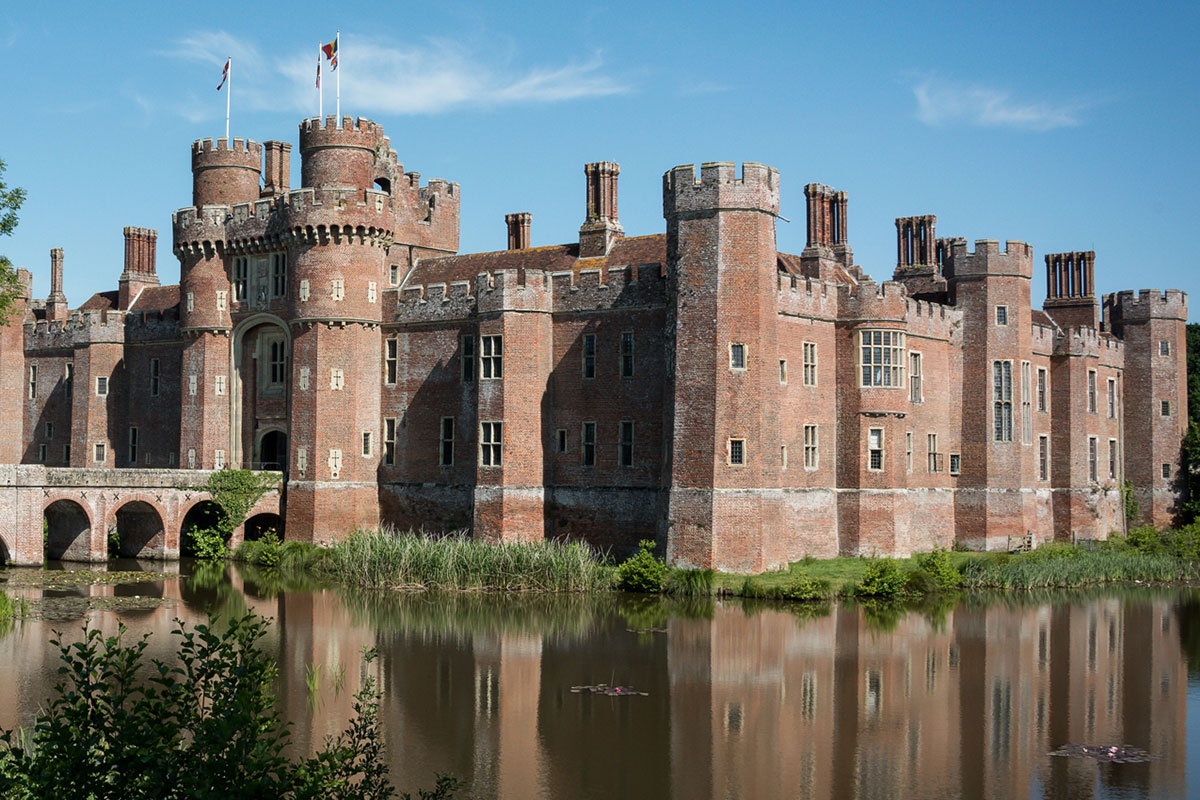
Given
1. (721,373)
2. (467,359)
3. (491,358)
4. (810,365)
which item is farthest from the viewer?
(467,359)

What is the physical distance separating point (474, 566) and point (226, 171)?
19.5 meters

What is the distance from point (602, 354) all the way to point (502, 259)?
693 cm

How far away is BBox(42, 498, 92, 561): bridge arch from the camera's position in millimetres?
40094

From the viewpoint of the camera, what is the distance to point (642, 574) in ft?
112

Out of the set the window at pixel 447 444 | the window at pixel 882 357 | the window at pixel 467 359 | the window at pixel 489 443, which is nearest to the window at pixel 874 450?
the window at pixel 882 357

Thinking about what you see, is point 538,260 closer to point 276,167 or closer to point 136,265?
point 276,167

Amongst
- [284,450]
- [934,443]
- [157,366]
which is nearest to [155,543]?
[284,450]

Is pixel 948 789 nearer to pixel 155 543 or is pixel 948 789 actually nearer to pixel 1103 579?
pixel 1103 579

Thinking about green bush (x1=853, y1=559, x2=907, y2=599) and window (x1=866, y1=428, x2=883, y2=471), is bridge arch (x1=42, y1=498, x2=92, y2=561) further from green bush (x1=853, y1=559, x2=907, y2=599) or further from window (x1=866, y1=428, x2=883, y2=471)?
window (x1=866, y1=428, x2=883, y2=471)

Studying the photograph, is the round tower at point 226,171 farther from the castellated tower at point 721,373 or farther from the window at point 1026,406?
the window at point 1026,406

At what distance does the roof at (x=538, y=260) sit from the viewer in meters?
41.0

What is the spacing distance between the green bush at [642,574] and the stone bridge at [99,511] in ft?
46.5

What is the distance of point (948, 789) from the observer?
634 inches

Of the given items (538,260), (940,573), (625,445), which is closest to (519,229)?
(538,260)
